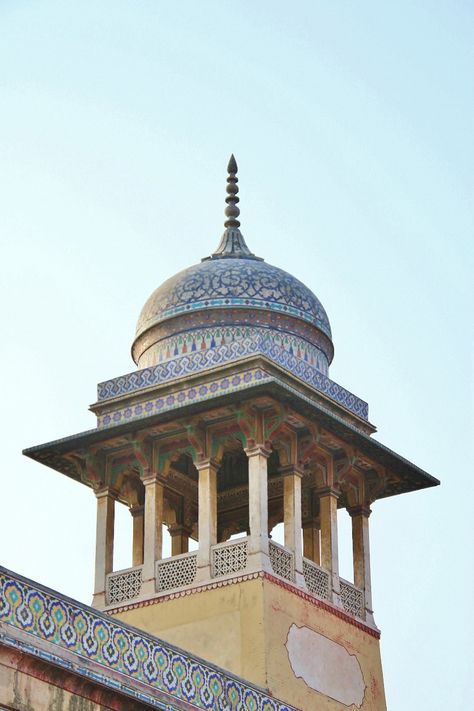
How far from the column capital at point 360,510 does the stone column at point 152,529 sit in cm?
226

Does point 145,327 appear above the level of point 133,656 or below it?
above

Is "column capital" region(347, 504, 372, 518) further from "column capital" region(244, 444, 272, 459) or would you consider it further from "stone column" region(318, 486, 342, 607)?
"column capital" region(244, 444, 272, 459)

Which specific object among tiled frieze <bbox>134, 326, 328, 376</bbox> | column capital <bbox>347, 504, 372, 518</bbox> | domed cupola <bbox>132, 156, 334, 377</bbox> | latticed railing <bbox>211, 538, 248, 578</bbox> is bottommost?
latticed railing <bbox>211, 538, 248, 578</bbox>

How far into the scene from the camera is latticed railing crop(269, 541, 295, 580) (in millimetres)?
16016

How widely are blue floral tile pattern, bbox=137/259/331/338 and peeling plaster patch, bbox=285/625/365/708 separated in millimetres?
3657

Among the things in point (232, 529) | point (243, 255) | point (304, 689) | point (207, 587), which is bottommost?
point (304, 689)

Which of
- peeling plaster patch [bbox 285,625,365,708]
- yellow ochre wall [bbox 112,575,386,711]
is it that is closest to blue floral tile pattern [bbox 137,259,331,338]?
yellow ochre wall [bbox 112,575,386,711]

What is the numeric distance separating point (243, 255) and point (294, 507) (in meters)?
3.52

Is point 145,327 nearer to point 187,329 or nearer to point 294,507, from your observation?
point 187,329

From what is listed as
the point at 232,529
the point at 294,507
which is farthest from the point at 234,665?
the point at 232,529

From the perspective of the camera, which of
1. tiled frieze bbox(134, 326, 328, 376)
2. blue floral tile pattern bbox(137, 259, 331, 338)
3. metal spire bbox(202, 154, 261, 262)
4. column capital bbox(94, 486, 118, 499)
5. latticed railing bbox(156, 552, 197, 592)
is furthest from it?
metal spire bbox(202, 154, 261, 262)

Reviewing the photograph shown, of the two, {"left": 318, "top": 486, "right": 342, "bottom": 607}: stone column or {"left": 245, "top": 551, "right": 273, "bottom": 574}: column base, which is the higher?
{"left": 318, "top": 486, "right": 342, "bottom": 607}: stone column

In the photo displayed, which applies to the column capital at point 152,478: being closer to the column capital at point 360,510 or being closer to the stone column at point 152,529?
the stone column at point 152,529

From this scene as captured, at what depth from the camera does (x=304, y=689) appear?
15.5m
